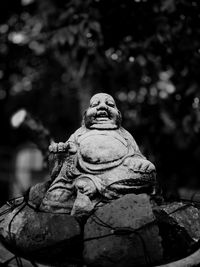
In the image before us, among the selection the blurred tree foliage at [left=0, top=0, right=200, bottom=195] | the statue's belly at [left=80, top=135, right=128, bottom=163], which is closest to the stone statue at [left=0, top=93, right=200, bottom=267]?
the statue's belly at [left=80, top=135, right=128, bottom=163]

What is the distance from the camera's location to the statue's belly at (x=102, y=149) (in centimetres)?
228

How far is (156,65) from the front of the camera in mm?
4703

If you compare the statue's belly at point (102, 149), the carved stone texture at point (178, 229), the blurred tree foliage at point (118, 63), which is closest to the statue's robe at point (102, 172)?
the statue's belly at point (102, 149)

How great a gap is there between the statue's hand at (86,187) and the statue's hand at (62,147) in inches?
10.5

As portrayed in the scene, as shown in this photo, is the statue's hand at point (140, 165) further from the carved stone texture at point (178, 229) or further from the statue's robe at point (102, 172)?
the carved stone texture at point (178, 229)

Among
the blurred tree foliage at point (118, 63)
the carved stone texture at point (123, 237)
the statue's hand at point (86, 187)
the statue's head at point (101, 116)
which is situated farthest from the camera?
the blurred tree foliage at point (118, 63)

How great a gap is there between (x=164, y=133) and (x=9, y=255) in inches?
151

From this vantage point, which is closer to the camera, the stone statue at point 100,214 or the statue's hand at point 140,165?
the stone statue at point 100,214

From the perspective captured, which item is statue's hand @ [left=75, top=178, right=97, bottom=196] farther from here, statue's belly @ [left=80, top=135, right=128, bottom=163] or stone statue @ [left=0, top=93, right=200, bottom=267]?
statue's belly @ [left=80, top=135, right=128, bottom=163]

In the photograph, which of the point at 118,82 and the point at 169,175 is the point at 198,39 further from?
the point at 169,175

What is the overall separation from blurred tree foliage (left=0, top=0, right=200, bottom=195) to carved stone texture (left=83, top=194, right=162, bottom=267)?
2.34m

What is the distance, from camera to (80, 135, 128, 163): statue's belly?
2275 mm

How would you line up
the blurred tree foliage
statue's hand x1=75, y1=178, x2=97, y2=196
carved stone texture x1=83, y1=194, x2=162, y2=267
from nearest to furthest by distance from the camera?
carved stone texture x1=83, y1=194, x2=162, y2=267 → statue's hand x1=75, y1=178, x2=97, y2=196 → the blurred tree foliage

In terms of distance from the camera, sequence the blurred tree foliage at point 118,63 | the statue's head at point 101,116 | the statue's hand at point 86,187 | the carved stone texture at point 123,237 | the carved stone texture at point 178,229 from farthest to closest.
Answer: the blurred tree foliage at point 118,63 < the statue's head at point 101,116 < the statue's hand at point 86,187 < the carved stone texture at point 178,229 < the carved stone texture at point 123,237
